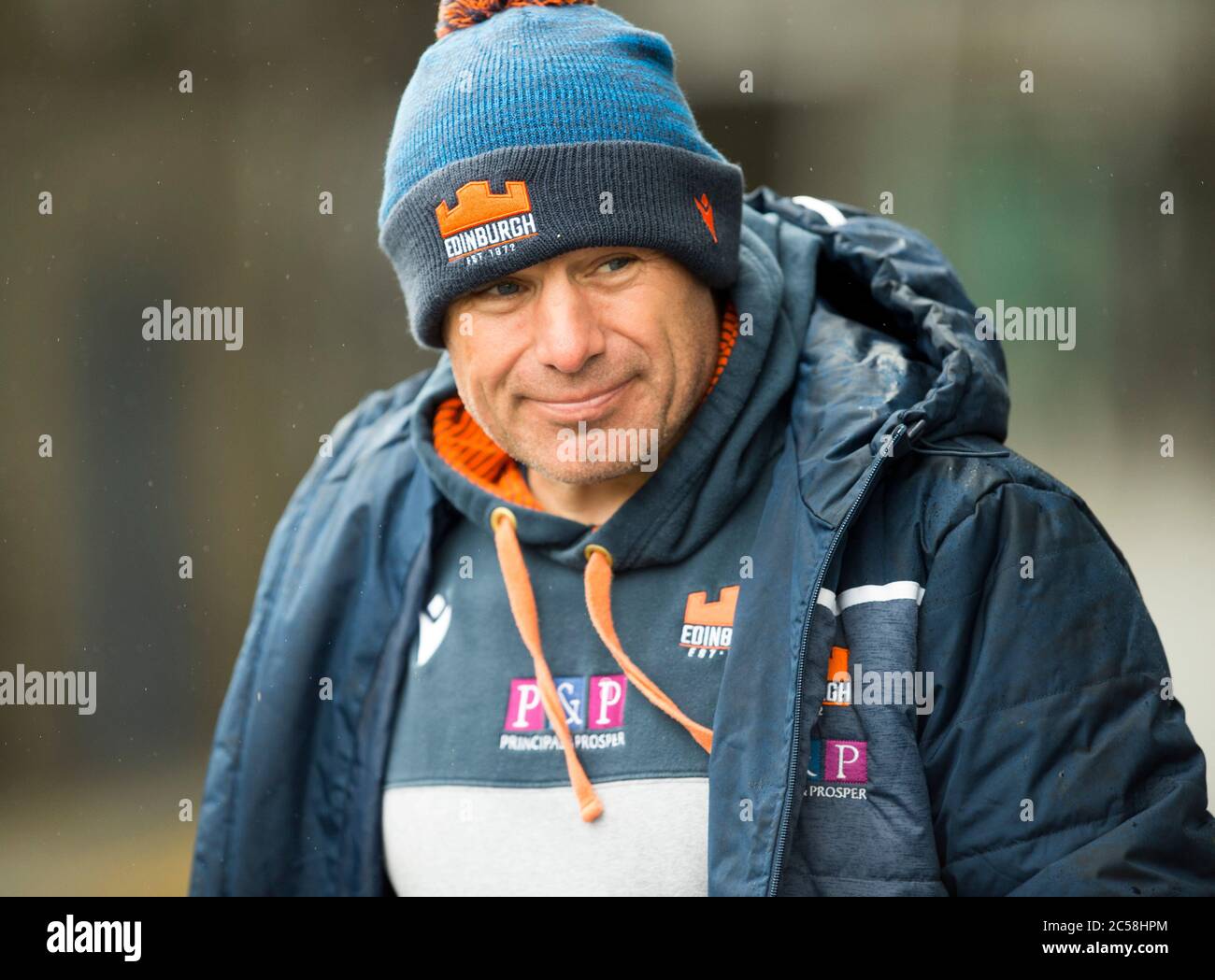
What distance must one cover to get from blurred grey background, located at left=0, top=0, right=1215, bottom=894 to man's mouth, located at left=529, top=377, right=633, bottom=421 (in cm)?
184

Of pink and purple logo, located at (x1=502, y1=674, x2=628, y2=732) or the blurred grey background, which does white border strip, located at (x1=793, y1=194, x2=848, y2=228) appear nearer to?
pink and purple logo, located at (x1=502, y1=674, x2=628, y2=732)

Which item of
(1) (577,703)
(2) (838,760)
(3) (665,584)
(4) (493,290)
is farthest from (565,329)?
(2) (838,760)

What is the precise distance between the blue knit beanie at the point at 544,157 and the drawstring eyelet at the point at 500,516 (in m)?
0.32

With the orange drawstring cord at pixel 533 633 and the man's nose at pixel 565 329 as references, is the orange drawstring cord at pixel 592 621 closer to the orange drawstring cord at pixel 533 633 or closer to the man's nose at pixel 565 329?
the orange drawstring cord at pixel 533 633

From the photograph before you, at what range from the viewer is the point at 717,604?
1838 millimetres

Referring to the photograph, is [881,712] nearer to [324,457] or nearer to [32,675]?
[324,457]

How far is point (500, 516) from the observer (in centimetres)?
202

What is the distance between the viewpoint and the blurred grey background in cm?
366

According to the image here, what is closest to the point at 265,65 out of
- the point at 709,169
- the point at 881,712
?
the point at 709,169

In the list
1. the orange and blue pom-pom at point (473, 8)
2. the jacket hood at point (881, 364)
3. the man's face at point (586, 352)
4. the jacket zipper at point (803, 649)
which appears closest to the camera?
the jacket zipper at point (803, 649)

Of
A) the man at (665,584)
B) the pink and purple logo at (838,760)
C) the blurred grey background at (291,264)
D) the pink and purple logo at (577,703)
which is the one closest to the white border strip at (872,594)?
the man at (665,584)

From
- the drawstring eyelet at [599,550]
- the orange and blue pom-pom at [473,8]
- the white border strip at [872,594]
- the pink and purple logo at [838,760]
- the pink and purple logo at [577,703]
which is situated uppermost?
the orange and blue pom-pom at [473,8]

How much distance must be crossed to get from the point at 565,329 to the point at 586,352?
0.04 metres

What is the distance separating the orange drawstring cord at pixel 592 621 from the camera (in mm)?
1791
